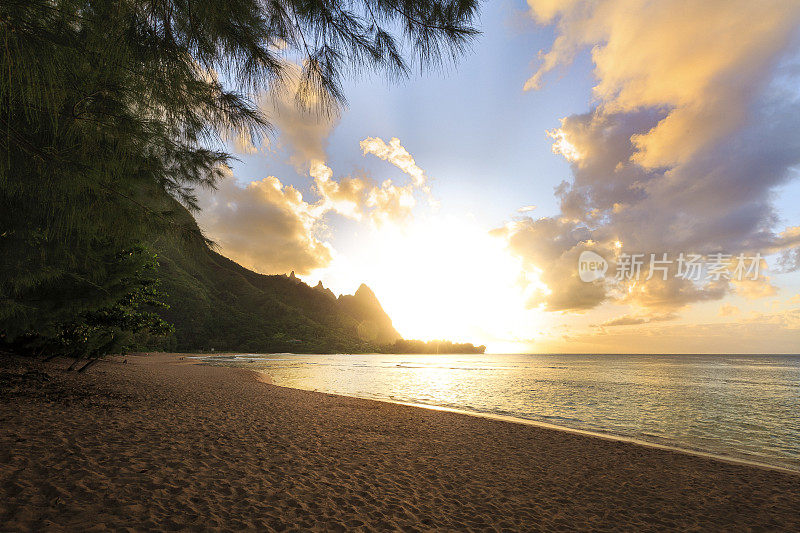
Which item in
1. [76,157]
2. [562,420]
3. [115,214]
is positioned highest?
[76,157]

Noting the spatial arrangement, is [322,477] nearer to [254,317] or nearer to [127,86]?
[127,86]

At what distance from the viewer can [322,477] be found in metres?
4.61

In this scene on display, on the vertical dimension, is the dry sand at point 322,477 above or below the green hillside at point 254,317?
above

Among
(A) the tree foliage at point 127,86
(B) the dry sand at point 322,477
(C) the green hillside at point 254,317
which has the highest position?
(A) the tree foliage at point 127,86

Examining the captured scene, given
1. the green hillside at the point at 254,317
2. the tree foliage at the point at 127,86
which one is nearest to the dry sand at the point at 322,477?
the tree foliage at the point at 127,86

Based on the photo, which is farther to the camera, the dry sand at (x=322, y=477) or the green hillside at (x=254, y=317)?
the green hillside at (x=254, y=317)

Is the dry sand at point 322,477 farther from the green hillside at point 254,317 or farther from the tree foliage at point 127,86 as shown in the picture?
the green hillside at point 254,317

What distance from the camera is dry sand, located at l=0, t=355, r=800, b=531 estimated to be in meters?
3.23

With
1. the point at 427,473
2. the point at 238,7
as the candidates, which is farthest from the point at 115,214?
the point at 427,473

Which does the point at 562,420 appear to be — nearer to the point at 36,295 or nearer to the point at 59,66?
the point at 59,66

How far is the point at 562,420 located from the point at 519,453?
6969mm

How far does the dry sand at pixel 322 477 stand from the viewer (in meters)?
3.23

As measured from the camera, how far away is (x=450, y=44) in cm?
355

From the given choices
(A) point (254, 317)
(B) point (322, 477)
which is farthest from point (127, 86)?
(A) point (254, 317)
